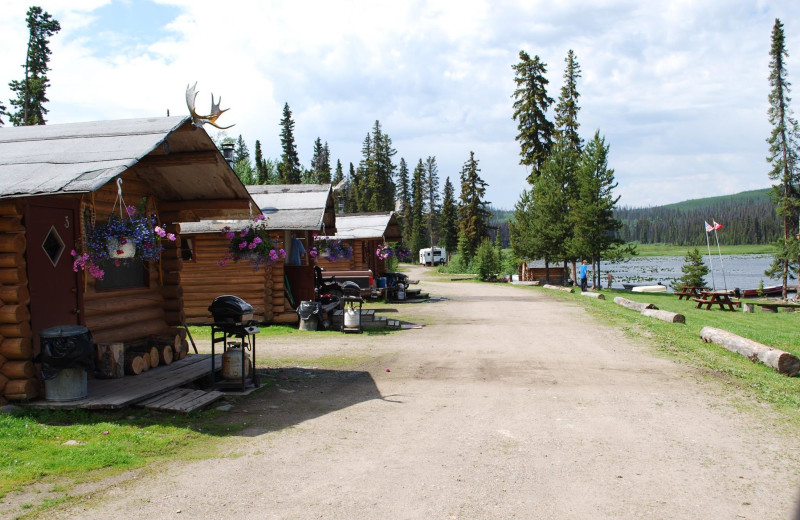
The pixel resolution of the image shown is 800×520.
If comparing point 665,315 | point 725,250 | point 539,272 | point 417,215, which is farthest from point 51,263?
point 725,250

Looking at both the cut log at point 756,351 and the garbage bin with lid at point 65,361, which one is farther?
the cut log at point 756,351

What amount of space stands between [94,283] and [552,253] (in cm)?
3531

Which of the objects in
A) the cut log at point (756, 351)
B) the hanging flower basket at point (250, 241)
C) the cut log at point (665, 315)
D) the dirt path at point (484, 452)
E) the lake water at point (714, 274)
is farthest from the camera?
the lake water at point (714, 274)

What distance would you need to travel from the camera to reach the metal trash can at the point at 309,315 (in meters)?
16.8

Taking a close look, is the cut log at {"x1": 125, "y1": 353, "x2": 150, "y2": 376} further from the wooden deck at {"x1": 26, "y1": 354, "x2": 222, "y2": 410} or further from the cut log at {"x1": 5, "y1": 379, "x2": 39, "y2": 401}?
the cut log at {"x1": 5, "y1": 379, "x2": 39, "y2": 401}

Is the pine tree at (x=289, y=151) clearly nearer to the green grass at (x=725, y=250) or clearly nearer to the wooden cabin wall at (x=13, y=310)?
the wooden cabin wall at (x=13, y=310)

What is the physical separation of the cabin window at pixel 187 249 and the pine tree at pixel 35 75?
1200 inches

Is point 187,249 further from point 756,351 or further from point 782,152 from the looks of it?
point 782,152

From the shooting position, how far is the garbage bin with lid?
7203 mm

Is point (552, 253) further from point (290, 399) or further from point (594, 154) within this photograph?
point (290, 399)

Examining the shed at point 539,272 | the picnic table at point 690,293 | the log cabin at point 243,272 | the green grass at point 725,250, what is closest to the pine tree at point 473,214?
the shed at point 539,272

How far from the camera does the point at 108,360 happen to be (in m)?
8.79

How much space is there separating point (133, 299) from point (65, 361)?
10.1 ft

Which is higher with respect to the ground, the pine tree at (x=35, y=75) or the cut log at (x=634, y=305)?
the pine tree at (x=35, y=75)
